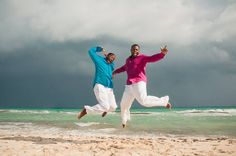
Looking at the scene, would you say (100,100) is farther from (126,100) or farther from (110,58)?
(110,58)

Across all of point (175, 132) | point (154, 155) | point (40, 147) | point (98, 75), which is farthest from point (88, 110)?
point (175, 132)

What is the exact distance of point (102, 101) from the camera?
30.5ft

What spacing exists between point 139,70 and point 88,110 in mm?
1881

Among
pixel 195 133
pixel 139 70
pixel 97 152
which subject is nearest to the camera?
pixel 97 152

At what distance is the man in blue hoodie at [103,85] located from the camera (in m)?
9.29

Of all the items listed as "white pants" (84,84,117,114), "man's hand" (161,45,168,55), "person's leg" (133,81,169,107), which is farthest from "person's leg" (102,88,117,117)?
"man's hand" (161,45,168,55)

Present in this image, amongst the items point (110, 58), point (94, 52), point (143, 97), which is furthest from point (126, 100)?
point (94, 52)

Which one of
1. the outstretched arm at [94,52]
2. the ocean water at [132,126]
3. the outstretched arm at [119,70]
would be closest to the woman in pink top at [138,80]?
the outstretched arm at [119,70]

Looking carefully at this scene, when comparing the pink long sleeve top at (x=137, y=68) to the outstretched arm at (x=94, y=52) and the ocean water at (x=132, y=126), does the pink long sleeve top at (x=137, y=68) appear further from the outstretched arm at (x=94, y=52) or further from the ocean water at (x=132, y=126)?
the ocean water at (x=132, y=126)

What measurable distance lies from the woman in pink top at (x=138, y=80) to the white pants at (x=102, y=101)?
436 millimetres

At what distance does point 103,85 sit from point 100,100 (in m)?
0.45

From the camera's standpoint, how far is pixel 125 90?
9359mm

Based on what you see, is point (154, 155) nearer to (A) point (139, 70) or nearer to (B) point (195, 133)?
(A) point (139, 70)

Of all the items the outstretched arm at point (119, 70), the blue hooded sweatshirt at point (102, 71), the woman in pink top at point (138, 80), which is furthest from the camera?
the outstretched arm at point (119, 70)
